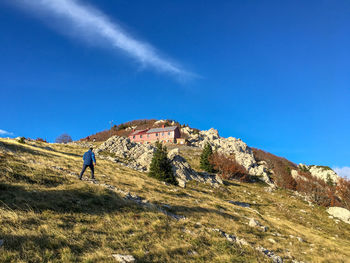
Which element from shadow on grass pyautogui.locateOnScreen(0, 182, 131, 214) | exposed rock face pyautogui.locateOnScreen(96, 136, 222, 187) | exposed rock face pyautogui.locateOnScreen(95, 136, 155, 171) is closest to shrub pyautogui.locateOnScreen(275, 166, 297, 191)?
exposed rock face pyautogui.locateOnScreen(96, 136, 222, 187)

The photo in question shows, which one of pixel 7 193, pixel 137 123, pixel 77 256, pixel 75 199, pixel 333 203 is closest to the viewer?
pixel 77 256

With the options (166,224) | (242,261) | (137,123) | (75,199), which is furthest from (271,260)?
(137,123)

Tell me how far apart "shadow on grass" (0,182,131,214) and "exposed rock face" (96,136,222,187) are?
16395 mm

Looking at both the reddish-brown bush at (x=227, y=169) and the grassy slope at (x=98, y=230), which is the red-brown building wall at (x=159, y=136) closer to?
the reddish-brown bush at (x=227, y=169)

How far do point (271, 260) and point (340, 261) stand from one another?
5.65m

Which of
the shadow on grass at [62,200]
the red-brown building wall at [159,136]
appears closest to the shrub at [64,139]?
the red-brown building wall at [159,136]

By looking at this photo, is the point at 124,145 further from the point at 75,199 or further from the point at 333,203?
the point at 333,203

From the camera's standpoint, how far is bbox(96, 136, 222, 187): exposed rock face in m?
32.7

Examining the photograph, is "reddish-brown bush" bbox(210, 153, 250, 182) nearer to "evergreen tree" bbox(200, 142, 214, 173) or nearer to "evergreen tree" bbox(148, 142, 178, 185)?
"evergreen tree" bbox(200, 142, 214, 173)

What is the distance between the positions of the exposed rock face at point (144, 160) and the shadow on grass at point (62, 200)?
1639 centimetres

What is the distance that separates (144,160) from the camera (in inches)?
1462

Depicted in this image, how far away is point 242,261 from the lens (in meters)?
7.63

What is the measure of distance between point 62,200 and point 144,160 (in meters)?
27.3

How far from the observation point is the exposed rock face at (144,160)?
3269cm
